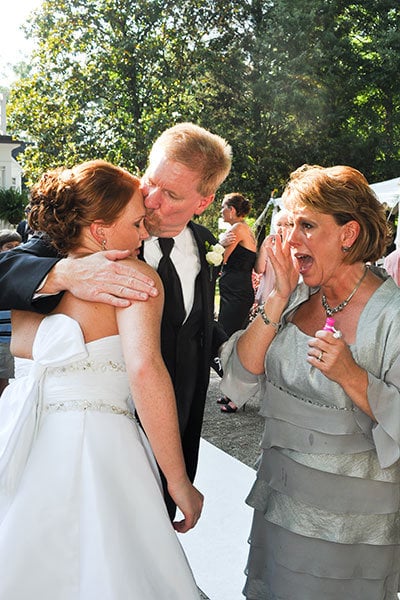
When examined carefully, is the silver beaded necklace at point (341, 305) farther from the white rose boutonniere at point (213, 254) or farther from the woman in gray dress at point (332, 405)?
the white rose boutonniere at point (213, 254)

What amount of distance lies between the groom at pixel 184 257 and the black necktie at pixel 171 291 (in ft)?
0.05

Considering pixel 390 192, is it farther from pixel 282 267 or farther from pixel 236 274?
pixel 282 267

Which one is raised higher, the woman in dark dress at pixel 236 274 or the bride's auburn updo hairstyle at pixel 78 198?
the bride's auburn updo hairstyle at pixel 78 198

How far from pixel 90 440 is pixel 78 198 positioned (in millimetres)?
711

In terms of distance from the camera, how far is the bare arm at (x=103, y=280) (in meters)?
1.98

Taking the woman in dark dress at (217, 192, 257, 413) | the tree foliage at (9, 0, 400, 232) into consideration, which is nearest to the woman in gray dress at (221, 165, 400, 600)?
the woman in dark dress at (217, 192, 257, 413)

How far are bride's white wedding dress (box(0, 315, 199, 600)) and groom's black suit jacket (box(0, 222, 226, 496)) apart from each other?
0.34 m

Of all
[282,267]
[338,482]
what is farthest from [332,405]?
[282,267]

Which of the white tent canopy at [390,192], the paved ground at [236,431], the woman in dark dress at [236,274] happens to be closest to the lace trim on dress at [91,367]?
the paved ground at [236,431]

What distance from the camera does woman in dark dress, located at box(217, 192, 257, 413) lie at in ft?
23.8

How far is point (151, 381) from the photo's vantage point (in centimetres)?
199

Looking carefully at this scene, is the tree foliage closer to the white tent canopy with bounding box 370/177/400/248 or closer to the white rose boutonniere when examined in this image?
the white tent canopy with bounding box 370/177/400/248

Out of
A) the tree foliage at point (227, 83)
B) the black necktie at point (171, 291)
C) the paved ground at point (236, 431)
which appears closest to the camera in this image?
the black necktie at point (171, 291)

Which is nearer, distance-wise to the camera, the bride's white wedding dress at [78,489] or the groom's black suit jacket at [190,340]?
the bride's white wedding dress at [78,489]
